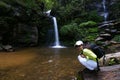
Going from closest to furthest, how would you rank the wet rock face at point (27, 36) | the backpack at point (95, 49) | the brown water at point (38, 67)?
the backpack at point (95, 49), the brown water at point (38, 67), the wet rock face at point (27, 36)

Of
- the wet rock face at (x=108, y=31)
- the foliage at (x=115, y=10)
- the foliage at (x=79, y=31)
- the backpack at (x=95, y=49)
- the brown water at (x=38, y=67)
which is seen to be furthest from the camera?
the foliage at (x=115, y=10)

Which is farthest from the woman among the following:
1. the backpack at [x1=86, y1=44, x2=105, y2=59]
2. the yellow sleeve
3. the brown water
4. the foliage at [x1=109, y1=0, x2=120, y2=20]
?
the foliage at [x1=109, y1=0, x2=120, y2=20]

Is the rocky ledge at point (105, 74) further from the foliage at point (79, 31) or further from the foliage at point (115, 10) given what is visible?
the foliage at point (115, 10)

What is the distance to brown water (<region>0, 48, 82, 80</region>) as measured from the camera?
10.3 meters

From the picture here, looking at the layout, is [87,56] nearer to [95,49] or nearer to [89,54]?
[89,54]

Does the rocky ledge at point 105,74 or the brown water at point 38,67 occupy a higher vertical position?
the rocky ledge at point 105,74

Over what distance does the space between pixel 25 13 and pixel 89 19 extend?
6417 millimetres

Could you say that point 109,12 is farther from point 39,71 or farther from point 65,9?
point 39,71

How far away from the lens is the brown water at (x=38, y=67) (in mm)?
10266

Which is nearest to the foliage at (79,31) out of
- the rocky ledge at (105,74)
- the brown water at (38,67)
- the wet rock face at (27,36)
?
the wet rock face at (27,36)

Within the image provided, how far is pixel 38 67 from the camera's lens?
39.4ft

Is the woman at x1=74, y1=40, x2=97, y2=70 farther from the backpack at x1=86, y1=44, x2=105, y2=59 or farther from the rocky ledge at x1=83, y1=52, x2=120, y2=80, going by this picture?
the rocky ledge at x1=83, y1=52, x2=120, y2=80

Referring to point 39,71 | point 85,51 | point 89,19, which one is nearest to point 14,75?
point 39,71

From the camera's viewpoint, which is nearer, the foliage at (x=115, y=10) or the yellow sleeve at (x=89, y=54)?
the yellow sleeve at (x=89, y=54)
